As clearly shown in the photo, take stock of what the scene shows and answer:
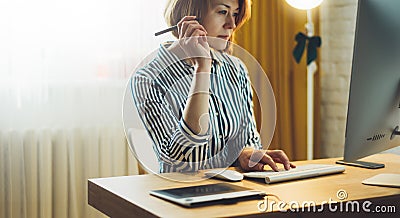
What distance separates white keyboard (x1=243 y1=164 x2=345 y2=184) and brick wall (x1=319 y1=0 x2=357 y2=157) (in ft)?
5.85

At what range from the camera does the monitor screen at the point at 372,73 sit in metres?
1.39

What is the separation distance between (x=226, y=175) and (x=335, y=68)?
2087 mm

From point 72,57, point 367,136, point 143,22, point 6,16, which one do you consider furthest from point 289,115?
point 367,136

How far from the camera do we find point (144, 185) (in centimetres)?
145

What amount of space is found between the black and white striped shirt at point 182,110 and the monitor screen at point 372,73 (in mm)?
464

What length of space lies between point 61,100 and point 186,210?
1.71 meters

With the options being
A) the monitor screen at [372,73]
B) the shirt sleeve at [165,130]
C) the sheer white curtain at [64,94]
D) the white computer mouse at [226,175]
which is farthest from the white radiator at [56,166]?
the monitor screen at [372,73]

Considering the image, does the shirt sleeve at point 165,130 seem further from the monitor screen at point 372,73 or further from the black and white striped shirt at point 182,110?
the monitor screen at point 372,73

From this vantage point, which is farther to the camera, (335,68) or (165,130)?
(335,68)

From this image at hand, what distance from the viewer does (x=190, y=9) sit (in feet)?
6.24

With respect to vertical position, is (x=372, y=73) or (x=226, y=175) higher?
(x=372, y=73)

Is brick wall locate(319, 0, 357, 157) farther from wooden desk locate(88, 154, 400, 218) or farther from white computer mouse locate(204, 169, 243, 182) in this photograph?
white computer mouse locate(204, 169, 243, 182)

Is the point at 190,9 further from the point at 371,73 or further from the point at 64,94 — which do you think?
the point at 64,94

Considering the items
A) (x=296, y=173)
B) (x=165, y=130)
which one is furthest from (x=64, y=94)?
(x=296, y=173)
